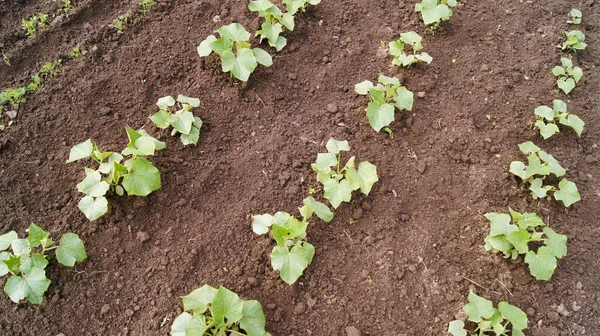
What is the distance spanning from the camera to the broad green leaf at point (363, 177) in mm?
2980

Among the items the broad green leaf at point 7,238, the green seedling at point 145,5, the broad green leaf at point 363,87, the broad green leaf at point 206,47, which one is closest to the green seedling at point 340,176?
the broad green leaf at point 363,87

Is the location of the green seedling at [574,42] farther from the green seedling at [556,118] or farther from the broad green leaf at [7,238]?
the broad green leaf at [7,238]

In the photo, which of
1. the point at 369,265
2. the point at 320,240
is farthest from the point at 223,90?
the point at 369,265

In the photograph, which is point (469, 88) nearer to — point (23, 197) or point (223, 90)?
point (223, 90)

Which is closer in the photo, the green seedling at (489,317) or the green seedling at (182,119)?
the green seedling at (489,317)

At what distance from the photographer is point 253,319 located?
249cm

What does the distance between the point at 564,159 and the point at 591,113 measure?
58 centimetres

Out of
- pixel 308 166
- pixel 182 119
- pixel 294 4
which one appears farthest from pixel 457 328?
pixel 294 4

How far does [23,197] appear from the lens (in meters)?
3.04

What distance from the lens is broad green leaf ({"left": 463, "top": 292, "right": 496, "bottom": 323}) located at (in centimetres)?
260

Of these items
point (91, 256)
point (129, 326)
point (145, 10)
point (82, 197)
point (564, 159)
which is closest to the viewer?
point (129, 326)

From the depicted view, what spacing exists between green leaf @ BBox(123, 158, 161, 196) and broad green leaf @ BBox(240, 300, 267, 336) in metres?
0.97

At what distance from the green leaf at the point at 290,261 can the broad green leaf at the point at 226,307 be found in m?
0.32

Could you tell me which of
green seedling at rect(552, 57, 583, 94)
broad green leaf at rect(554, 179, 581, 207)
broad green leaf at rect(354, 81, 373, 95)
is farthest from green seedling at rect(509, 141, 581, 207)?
broad green leaf at rect(354, 81, 373, 95)
